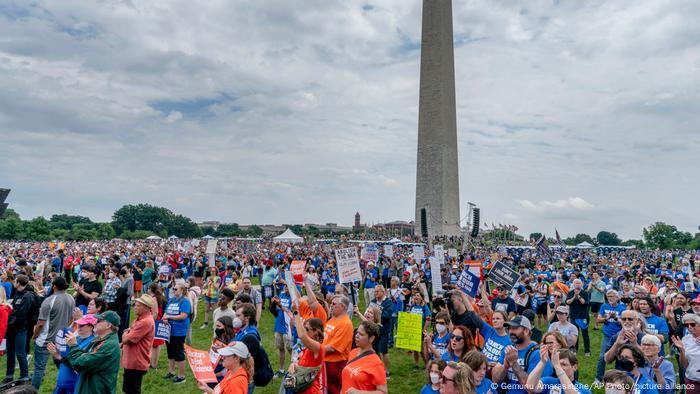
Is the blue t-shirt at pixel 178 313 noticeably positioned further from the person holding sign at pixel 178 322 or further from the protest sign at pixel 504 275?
the protest sign at pixel 504 275

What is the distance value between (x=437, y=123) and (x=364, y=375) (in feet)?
155

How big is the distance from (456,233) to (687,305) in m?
43.5

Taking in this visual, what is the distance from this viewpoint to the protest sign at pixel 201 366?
4.59m

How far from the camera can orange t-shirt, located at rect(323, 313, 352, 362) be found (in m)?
5.65

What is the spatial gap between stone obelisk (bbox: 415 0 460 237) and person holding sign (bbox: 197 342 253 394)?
45.3 metres

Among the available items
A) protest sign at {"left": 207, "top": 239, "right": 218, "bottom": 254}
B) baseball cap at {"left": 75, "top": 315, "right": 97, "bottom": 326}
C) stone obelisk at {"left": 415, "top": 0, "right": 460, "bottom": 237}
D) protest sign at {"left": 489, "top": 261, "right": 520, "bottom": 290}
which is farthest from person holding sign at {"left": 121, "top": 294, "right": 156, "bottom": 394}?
stone obelisk at {"left": 415, "top": 0, "right": 460, "bottom": 237}

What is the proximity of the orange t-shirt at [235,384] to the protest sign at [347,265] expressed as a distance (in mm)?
6180

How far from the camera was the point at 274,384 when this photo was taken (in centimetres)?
852

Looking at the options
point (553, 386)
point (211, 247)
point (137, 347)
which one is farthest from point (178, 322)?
point (211, 247)

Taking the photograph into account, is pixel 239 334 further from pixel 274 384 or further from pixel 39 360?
pixel 39 360

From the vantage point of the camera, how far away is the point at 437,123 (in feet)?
164

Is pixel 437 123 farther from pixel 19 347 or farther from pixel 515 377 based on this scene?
pixel 515 377

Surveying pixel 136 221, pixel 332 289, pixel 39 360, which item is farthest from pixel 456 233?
pixel 136 221

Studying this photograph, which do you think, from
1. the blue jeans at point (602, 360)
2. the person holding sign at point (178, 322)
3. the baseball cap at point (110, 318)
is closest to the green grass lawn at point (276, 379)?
the person holding sign at point (178, 322)
